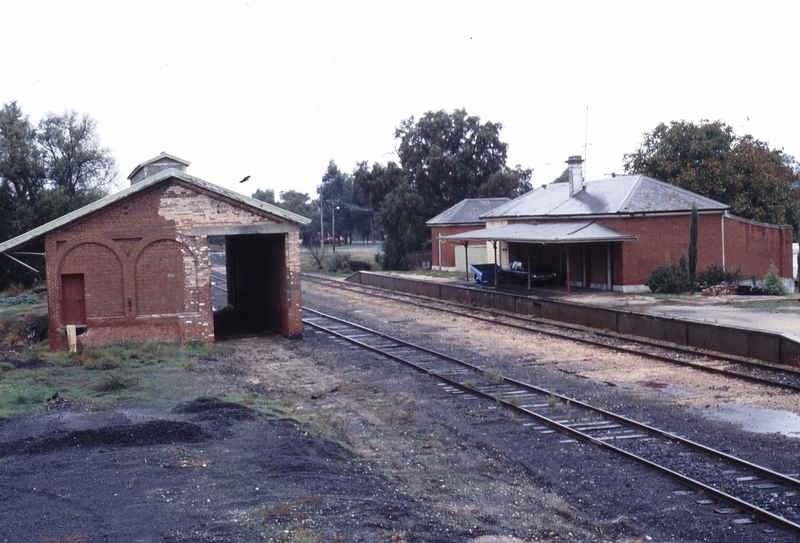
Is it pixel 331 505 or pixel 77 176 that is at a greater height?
pixel 77 176

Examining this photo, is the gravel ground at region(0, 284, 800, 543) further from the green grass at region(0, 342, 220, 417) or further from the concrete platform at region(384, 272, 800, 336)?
the concrete platform at region(384, 272, 800, 336)

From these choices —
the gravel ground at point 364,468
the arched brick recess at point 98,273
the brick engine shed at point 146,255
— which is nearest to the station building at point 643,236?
the brick engine shed at point 146,255

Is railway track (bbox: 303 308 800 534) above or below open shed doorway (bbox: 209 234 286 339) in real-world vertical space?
below

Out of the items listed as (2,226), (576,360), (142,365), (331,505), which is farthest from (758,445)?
(2,226)

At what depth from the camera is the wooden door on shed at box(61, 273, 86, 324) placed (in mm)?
18750

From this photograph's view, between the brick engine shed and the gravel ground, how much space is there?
524 centimetres

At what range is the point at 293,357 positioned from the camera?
18.2 m

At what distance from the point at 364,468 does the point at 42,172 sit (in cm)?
4598

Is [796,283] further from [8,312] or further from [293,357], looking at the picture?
[8,312]

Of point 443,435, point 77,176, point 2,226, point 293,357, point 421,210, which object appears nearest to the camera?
point 443,435

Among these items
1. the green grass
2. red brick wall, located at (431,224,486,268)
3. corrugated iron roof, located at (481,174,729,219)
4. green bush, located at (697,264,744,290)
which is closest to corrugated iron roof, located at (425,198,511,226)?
red brick wall, located at (431,224,486,268)

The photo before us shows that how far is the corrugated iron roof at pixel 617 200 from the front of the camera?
30.6m

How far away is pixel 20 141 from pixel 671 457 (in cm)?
4742

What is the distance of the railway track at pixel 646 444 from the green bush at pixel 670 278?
15.7m
